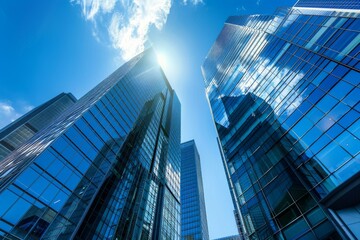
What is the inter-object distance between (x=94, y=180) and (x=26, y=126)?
94.6 meters

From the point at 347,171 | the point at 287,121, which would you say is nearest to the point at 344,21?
the point at 287,121

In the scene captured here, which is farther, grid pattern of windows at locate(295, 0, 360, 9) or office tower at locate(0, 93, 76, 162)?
office tower at locate(0, 93, 76, 162)

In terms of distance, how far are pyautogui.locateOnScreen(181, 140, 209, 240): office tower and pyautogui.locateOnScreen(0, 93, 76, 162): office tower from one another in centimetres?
6875

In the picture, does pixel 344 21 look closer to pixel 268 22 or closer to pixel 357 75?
pixel 357 75

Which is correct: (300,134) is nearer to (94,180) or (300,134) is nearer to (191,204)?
(94,180)

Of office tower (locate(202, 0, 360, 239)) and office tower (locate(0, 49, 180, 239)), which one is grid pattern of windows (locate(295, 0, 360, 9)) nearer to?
office tower (locate(202, 0, 360, 239))

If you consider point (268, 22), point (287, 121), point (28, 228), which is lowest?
point (28, 228)

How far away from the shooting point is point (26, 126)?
305 ft

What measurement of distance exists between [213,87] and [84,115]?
2859cm

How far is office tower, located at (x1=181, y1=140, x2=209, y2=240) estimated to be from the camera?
8325 cm

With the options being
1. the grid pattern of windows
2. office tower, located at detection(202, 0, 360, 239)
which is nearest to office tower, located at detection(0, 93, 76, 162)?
office tower, located at detection(202, 0, 360, 239)

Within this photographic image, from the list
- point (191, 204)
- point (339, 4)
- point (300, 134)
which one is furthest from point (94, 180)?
point (191, 204)

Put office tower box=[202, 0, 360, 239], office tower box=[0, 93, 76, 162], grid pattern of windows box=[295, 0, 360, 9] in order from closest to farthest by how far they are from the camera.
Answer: office tower box=[202, 0, 360, 239] < grid pattern of windows box=[295, 0, 360, 9] < office tower box=[0, 93, 76, 162]

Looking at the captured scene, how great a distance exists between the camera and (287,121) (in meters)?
18.4
